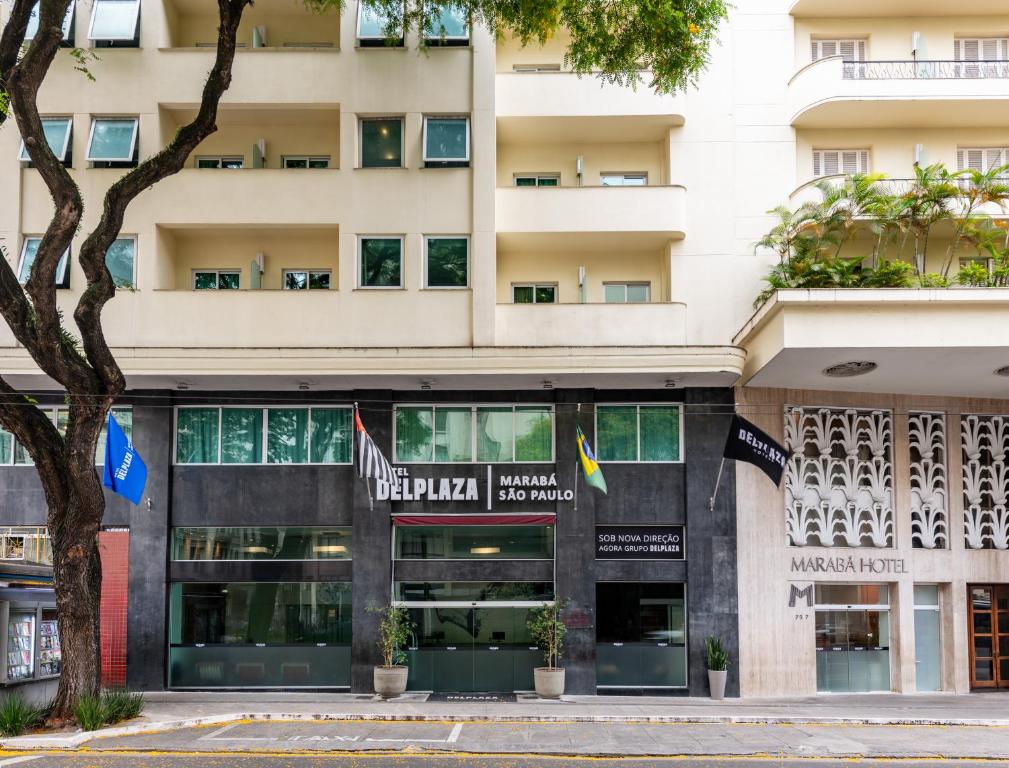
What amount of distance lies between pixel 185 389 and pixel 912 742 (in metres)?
17.1

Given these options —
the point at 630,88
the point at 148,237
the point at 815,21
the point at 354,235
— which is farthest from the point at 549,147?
the point at 148,237

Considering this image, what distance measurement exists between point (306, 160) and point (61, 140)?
18.4ft

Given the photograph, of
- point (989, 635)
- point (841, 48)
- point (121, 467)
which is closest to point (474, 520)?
point (121, 467)

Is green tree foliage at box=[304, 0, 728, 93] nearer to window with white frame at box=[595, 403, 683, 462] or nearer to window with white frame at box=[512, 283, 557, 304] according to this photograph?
window with white frame at box=[512, 283, 557, 304]

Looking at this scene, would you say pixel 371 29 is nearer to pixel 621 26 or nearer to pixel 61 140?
pixel 621 26

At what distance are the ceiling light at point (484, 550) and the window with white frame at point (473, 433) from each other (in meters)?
2.06

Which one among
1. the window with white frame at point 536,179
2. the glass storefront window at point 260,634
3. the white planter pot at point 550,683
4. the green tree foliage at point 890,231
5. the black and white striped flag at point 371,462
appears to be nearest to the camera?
the black and white striped flag at point 371,462

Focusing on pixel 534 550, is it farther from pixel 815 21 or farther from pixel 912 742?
pixel 815 21

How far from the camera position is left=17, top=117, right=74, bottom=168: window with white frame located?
76.0 ft

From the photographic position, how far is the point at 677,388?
2378 cm

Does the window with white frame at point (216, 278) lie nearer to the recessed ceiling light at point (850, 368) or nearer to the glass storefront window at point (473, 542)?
the glass storefront window at point (473, 542)

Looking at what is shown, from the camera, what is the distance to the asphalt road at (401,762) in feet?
50.7

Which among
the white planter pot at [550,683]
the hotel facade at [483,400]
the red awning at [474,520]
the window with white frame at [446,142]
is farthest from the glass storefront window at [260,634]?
the window with white frame at [446,142]

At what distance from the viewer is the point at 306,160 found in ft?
82.1
